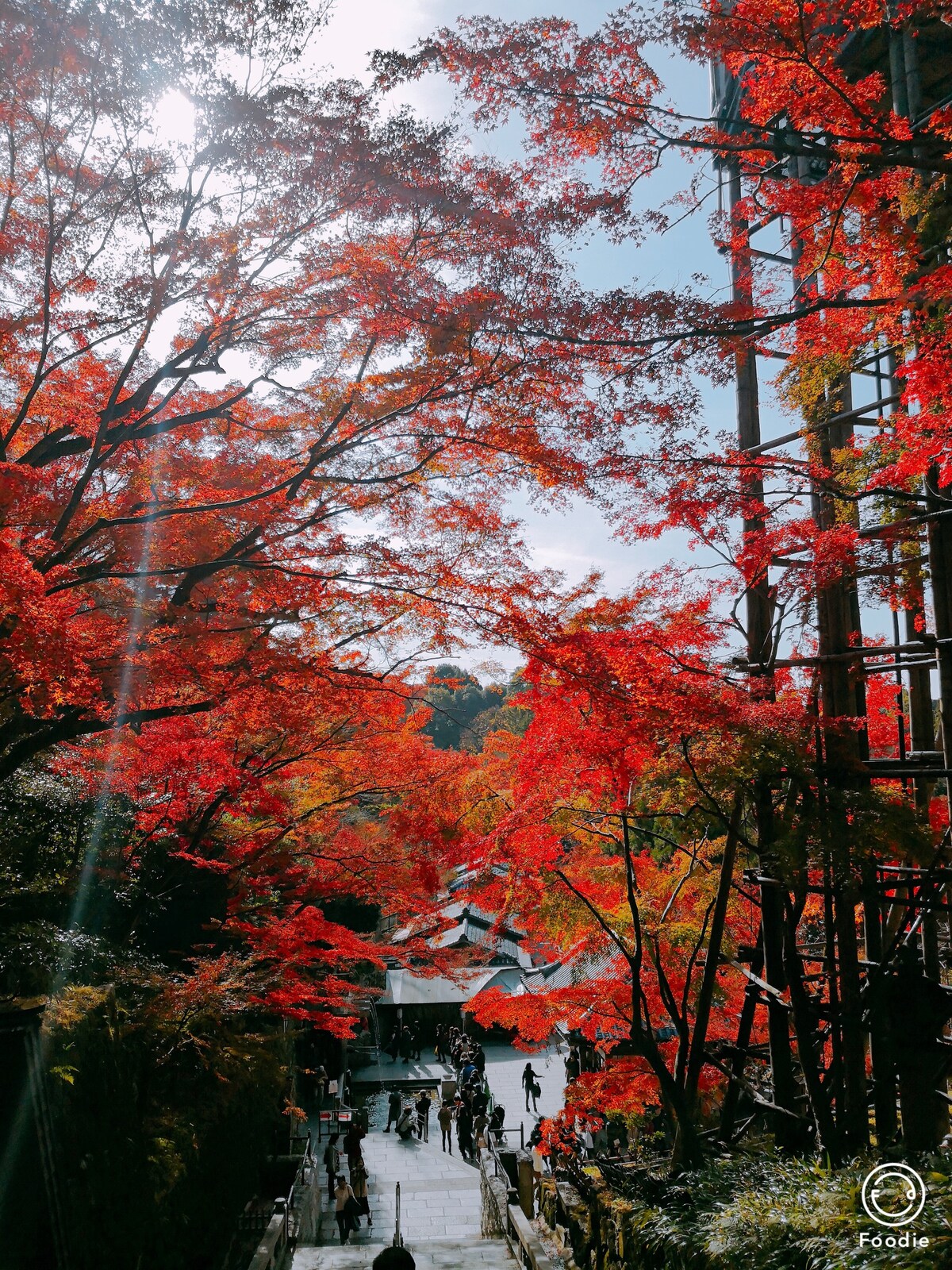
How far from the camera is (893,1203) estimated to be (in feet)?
13.9

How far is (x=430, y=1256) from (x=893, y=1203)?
27.3ft

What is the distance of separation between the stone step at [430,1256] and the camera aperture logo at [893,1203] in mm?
7211

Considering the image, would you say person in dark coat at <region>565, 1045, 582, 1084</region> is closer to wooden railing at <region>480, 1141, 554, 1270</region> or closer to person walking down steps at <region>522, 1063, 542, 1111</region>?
person walking down steps at <region>522, 1063, 542, 1111</region>

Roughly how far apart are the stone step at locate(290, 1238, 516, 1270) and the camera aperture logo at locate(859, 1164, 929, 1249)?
23.7 feet

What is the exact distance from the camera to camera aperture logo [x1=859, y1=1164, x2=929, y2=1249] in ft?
13.0

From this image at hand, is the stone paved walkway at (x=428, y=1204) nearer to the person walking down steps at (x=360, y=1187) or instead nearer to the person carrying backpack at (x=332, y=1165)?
the person walking down steps at (x=360, y=1187)

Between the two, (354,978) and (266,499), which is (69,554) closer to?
(266,499)

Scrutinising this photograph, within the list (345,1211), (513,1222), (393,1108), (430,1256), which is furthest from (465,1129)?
(430,1256)

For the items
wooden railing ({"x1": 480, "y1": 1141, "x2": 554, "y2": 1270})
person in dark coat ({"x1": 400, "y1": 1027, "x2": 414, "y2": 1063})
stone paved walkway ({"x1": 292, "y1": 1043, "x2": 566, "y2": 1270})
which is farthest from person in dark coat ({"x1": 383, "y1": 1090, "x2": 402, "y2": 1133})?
person in dark coat ({"x1": 400, "y1": 1027, "x2": 414, "y2": 1063})

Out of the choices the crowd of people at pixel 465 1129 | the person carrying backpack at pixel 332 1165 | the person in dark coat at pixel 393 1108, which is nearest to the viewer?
the crowd of people at pixel 465 1129

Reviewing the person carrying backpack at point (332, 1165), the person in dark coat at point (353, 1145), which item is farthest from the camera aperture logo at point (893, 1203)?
the person carrying backpack at point (332, 1165)

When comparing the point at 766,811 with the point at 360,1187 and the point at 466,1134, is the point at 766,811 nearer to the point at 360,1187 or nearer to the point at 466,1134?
the point at 360,1187

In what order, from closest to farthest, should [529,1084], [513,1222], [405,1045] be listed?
[513,1222]
[529,1084]
[405,1045]

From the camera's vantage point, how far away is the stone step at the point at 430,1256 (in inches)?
391
